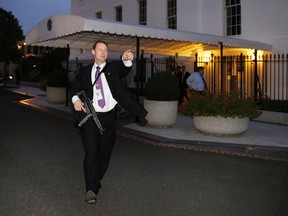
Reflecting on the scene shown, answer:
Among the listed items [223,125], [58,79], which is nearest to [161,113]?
[223,125]

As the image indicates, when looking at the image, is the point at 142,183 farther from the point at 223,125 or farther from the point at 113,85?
the point at 223,125

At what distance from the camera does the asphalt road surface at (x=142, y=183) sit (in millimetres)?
4891

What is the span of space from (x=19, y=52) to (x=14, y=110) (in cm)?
2228

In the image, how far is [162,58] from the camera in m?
21.4

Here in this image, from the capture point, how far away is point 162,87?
36.7ft

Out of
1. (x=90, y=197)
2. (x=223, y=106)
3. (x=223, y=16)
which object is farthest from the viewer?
(x=223, y=16)

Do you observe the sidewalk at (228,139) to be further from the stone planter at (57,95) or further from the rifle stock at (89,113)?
the stone planter at (57,95)

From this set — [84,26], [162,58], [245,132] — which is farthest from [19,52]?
[245,132]

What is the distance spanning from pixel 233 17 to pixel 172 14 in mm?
4228

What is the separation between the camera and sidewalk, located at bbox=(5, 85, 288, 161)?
8.47 metres

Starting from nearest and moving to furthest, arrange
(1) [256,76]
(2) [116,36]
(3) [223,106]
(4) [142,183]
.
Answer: (4) [142,183] < (3) [223,106] < (1) [256,76] < (2) [116,36]

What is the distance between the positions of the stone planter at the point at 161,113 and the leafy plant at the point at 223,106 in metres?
1.04

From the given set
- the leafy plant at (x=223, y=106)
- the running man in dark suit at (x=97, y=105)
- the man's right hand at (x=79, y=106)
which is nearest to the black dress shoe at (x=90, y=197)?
the running man in dark suit at (x=97, y=105)

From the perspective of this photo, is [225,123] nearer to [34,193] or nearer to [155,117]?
[155,117]
